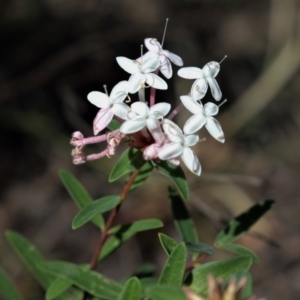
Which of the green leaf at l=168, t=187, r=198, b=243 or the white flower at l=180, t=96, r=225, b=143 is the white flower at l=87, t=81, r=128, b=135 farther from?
the green leaf at l=168, t=187, r=198, b=243

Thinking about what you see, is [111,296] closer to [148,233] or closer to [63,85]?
[148,233]

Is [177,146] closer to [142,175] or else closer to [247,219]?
[142,175]

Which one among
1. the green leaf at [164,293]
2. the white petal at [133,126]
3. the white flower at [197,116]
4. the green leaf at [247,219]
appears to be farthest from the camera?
the green leaf at [247,219]

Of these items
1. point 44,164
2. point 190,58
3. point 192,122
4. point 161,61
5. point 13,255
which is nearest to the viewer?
point 192,122

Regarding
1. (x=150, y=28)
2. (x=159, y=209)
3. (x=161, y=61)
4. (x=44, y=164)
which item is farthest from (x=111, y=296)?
(x=150, y=28)

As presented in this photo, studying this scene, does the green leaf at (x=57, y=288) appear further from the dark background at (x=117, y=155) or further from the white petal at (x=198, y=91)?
the dark background at (x=117, y=155)

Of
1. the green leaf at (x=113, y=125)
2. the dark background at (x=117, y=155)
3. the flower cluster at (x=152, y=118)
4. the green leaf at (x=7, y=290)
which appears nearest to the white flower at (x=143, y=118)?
the flower cluster at (x=152, y=118)
